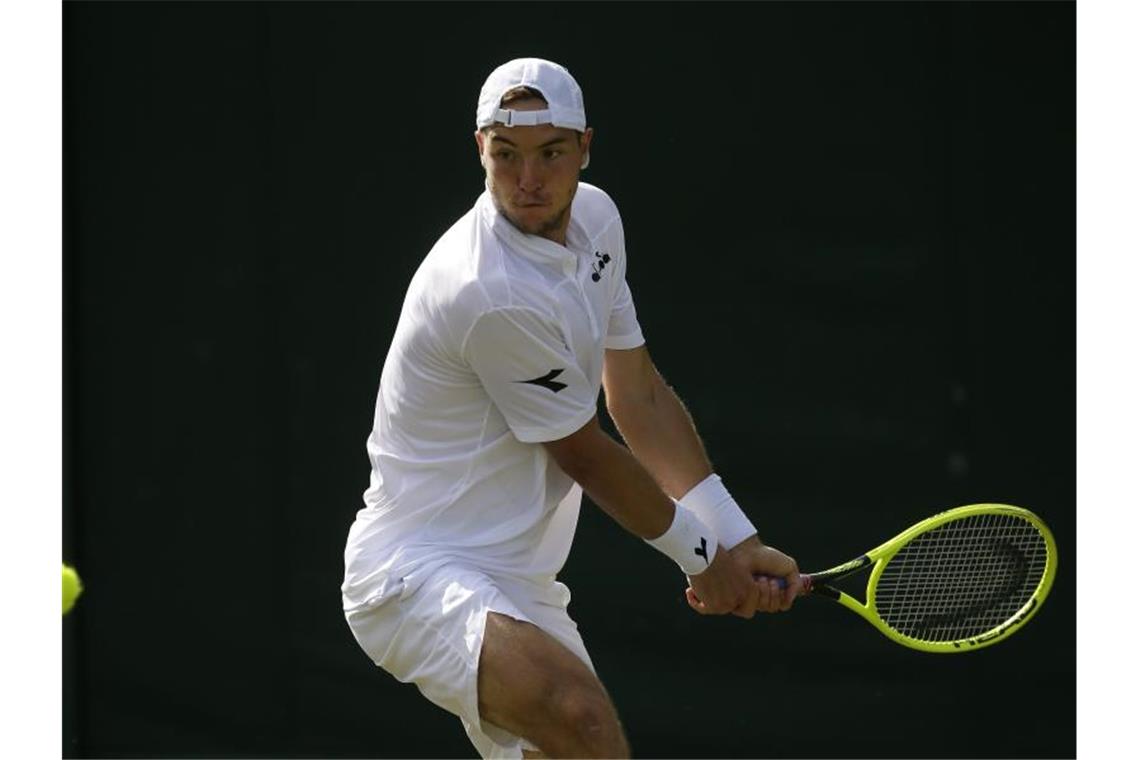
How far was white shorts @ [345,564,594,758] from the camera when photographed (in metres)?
4.21

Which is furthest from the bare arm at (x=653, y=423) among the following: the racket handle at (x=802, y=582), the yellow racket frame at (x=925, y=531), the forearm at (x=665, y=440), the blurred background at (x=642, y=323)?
the blurred background at (x=642, y=323)

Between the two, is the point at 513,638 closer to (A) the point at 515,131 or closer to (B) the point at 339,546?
(A) the point at 515,131

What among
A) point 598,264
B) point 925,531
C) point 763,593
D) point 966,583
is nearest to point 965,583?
point 966,583

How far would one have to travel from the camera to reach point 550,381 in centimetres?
423

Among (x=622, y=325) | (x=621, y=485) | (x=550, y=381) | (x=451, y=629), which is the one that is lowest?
(x=451, y=629)

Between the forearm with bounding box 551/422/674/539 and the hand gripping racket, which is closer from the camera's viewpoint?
the forearm with bounding box 551/422/674/539

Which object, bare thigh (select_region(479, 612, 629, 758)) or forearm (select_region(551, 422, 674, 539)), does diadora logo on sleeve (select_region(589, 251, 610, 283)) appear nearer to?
forearm (select_region(551, 422, 674, 539))

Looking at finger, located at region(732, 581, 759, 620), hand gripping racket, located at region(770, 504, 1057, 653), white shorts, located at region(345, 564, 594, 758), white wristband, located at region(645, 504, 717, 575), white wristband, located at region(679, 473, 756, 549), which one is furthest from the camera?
hand gripping racket, located at region(770, 504, 1057, 653)

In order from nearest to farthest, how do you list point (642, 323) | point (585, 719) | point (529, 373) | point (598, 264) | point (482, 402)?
point (585, 719)
point (529, 373)
point (482, 402)
point (598, 264)
point (642, 323)

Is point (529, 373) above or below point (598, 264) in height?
below

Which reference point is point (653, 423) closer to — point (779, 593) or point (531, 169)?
point (779, 593)

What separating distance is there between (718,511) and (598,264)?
25.7 inches

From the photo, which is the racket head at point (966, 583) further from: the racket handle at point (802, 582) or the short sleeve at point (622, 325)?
the short sleeve at point (622, 325)

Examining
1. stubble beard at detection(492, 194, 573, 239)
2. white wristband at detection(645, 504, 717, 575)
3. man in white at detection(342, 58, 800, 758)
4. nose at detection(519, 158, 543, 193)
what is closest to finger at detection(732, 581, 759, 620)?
man in white at detection(342, 58, 800, 758)
